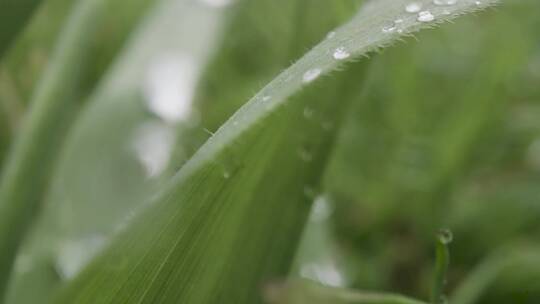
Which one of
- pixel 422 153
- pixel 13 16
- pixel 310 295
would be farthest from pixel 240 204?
pixel 422 153

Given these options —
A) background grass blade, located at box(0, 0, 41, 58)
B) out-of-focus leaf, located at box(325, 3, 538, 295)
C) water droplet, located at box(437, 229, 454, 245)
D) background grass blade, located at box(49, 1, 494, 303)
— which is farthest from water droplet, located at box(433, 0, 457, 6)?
out-of-focus leaf, located at box(325, 3, 538, 295)

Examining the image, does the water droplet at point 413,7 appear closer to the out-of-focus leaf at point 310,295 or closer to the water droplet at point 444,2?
the water droplet at point 444,2

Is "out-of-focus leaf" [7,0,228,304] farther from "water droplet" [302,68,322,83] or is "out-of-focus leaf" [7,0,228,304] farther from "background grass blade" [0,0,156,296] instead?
"water droplet" [302,68,322,83]

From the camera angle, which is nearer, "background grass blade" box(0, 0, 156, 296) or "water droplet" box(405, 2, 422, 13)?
"water droplet" box(405, 2, 422, 13)

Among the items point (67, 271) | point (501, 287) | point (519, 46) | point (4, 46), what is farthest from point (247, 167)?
point (519, 46)

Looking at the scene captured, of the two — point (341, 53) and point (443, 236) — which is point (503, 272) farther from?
point (341, 53)

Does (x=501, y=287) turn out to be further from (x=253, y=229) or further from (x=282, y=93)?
(x=282, y=93)

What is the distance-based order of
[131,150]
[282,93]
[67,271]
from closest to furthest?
[282,93]
[67,271]
[131,150]

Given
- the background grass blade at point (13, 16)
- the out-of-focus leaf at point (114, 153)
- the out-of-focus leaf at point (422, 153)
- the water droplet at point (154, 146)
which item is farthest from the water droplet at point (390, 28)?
the out-of-focus leaf at point (422, 153)
